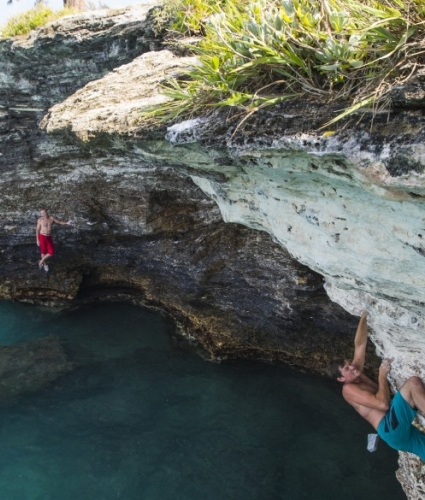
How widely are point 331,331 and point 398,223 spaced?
463 cm

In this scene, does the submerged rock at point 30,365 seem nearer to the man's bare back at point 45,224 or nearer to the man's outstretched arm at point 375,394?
the man's bare back at point 45,224

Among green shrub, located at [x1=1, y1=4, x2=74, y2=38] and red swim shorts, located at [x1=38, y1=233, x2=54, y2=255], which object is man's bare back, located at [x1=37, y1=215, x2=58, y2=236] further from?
green shrub, located at [x1=1, y1=4, x2=74, y2=38]

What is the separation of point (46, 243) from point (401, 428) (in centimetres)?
734

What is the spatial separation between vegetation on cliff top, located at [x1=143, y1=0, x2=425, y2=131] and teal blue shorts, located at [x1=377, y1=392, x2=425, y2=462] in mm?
2840

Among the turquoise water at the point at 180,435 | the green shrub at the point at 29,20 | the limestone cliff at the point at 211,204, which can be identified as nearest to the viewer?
the limestone cliff at the point at 211,204

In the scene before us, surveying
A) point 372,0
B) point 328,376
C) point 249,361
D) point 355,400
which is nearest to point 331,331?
point 328,376

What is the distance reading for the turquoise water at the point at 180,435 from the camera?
705cm

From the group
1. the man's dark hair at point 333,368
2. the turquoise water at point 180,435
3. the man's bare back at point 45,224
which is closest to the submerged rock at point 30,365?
the turquoise water at point 180,435

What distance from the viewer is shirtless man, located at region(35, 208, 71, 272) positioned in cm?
948

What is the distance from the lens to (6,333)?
408 inches

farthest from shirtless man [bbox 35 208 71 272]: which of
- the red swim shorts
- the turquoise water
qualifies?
the turquoise water

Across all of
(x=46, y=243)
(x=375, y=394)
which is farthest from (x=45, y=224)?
(x=375, y=394)

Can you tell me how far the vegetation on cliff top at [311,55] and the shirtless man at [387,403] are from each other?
2603 mm

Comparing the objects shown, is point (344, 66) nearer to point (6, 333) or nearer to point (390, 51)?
point (390, 51)
